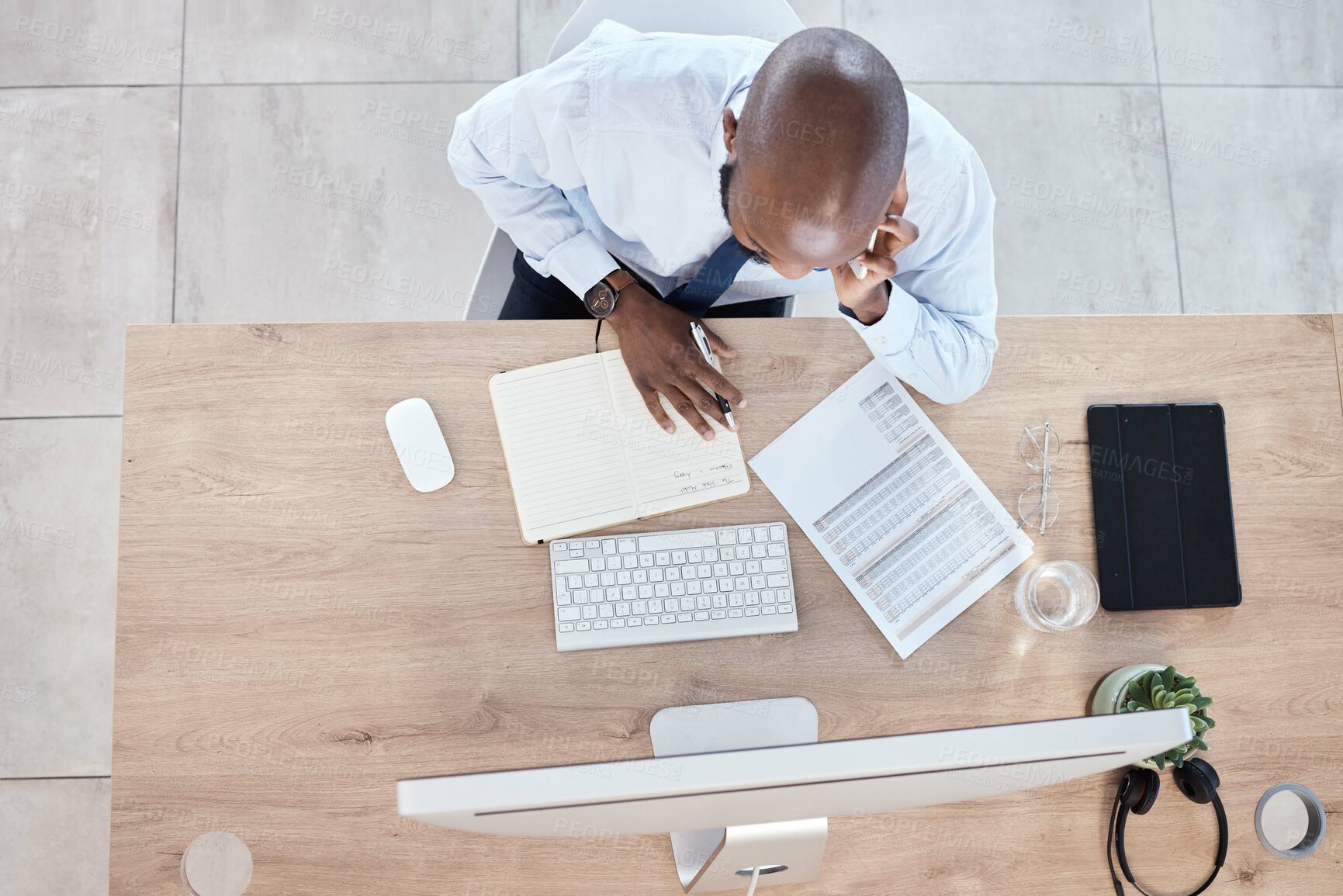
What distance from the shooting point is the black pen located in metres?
1.21

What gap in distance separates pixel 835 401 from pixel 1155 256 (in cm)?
138

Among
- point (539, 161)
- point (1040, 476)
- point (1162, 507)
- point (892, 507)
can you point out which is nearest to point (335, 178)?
point (539, 161)

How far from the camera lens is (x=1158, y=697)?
112cm

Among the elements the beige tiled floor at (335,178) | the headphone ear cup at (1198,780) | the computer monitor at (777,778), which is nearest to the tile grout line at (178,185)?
the beige tiled floor at (335,178)

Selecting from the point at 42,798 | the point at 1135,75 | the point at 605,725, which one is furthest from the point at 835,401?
the point at 42,798

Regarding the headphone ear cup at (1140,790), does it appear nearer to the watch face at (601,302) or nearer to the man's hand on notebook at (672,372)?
the man's hand on notebook at (672,372)

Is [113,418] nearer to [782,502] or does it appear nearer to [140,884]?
[140,884]

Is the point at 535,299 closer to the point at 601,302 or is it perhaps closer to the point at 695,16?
the point at 601,302

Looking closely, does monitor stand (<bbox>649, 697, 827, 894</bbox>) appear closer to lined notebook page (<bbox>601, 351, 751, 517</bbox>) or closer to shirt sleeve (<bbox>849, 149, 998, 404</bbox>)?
lined notebook page (<bbox>601, 351, 751, 517</bbox>)

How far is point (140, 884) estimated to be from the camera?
1.08 metres

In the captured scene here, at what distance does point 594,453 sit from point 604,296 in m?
0.23

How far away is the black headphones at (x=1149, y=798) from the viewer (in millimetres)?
1126

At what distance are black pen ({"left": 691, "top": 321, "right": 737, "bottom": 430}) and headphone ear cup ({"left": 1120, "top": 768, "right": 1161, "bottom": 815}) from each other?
67cm

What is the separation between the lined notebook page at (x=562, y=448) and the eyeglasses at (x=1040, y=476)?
1.75 ft
